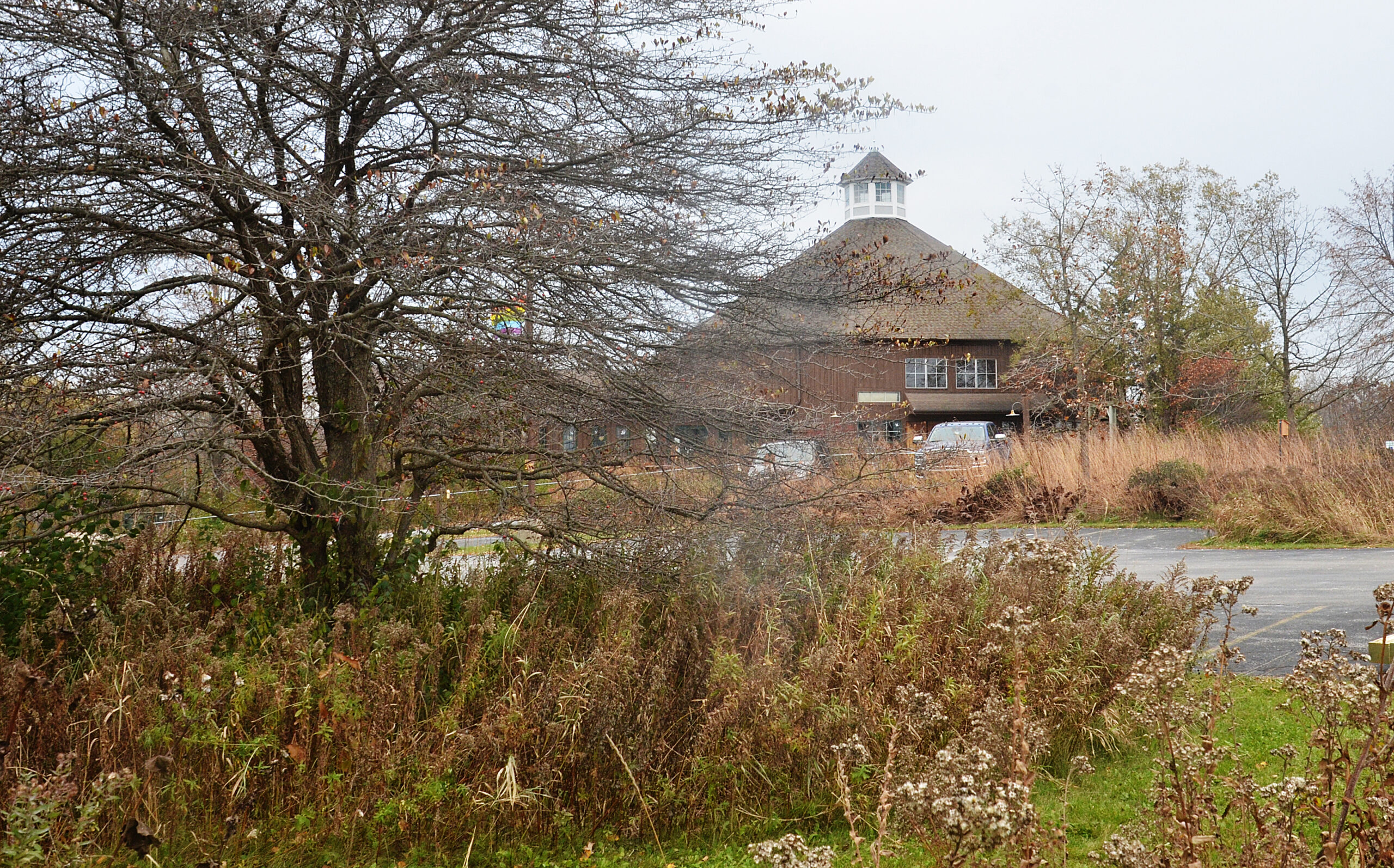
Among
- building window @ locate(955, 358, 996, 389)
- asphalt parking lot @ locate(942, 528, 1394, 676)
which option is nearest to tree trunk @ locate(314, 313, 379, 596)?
asphalt parking lot @ locate(942, 528, 1394, 676)

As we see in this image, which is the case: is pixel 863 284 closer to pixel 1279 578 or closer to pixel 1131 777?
pixel 1131 777

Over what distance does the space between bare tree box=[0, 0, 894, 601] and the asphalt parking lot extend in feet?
10.7

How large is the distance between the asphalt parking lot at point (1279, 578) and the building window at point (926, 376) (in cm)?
2357

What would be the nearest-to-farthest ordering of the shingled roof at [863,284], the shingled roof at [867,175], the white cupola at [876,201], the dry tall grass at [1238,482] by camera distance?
the shingled roof at [863,284], the shingled roof at [867,175], the dry tall grass at [1238,482], the white cupola at [876,201]

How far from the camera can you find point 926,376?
1565 inches

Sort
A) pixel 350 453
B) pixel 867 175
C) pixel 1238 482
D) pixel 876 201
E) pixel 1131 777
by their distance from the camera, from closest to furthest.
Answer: pixel 1131 777, pixel 350 453, pixel 867 175, pixel 1238 482, pixel 876 201

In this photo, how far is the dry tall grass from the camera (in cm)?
1392

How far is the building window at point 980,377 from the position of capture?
39031mm

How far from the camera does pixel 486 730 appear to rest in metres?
4.26

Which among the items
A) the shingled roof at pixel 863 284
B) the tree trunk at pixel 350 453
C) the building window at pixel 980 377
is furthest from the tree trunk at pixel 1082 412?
the tree trunk at pixel 350 453

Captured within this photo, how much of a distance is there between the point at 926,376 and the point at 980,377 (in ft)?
6.48

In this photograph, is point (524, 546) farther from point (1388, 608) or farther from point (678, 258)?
point (1388, 608)

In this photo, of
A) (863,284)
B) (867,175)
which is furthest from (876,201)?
(863,284)

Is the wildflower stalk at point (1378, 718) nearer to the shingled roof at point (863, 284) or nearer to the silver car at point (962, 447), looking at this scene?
the silver car at point (962, 447)
